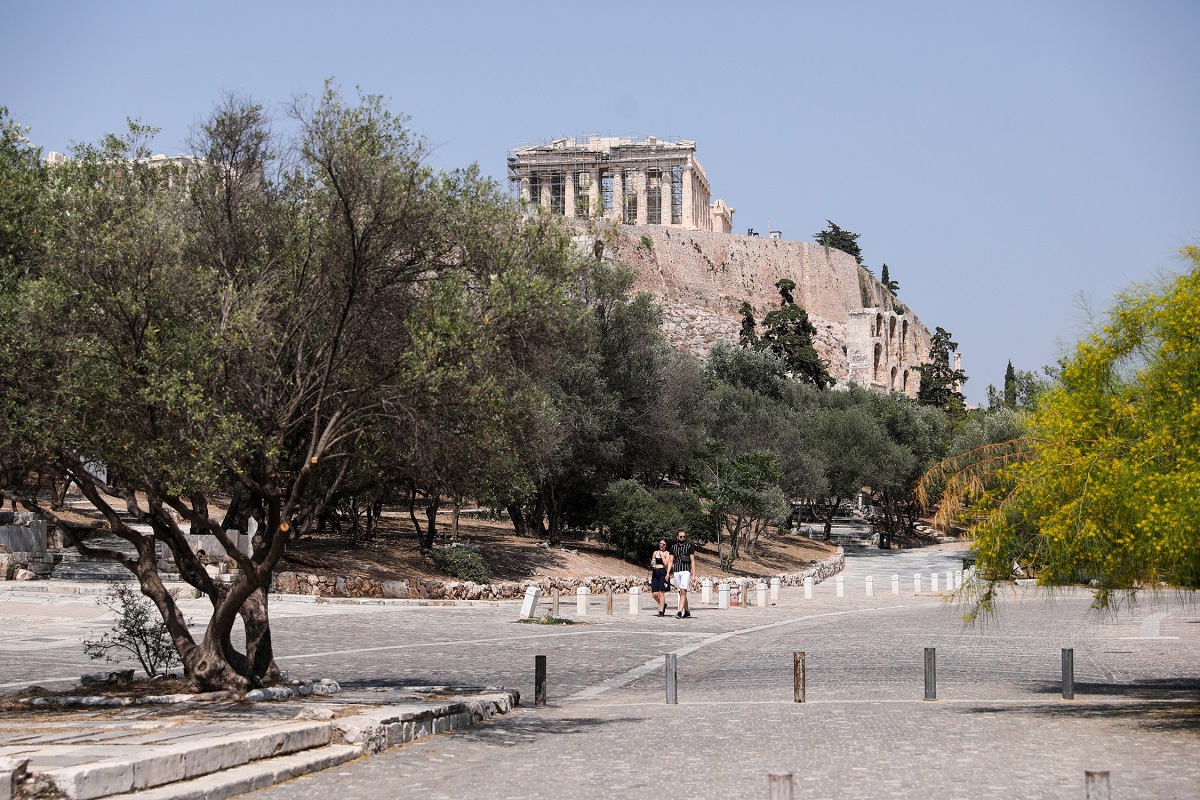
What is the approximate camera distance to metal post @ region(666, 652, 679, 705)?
1177cm

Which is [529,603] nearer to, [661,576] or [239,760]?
[661,576]

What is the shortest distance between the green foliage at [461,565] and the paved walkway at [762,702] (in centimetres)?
299

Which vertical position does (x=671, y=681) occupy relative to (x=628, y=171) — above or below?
below

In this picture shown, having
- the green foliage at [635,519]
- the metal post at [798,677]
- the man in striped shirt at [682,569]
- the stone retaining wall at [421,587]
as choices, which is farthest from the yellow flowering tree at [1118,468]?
the green foliage at [635,519]

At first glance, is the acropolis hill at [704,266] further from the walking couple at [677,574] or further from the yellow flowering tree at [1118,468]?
the yellow flowering tree at [1118,468]

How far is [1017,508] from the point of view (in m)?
11.8

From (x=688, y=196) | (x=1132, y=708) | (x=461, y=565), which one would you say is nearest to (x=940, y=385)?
(x=688, y=196)

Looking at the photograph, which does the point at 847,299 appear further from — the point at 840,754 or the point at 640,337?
the point at 840,754

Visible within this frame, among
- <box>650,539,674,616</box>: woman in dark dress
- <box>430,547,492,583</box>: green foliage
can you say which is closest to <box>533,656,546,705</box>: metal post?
<box>650,539,674,616</box>: woman in dark dress

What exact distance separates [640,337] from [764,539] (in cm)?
1670

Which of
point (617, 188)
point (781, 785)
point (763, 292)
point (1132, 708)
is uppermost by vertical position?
point (617, 188)

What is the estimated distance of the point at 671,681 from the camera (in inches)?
469

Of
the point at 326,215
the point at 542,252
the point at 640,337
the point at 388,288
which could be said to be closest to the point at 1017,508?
the point at 542,252

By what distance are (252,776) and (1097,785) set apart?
16.2 feet
